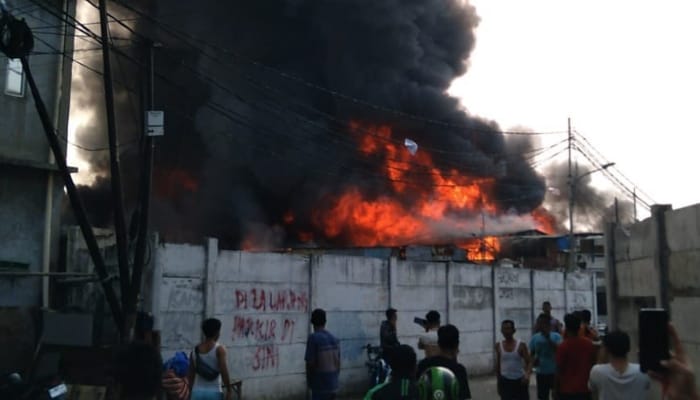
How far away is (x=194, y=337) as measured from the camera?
393 inches

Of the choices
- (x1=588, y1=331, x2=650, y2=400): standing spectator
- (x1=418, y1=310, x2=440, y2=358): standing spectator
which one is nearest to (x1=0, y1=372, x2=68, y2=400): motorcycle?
(x1=418, y1=310, x2=440, y2=358): standing spectator

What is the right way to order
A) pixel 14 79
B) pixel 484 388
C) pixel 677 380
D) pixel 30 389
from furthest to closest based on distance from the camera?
pixel 484 388 < pixel 14 79 < pixel 30 389 < pixel 677 380

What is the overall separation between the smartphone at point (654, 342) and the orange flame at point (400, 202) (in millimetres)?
28331

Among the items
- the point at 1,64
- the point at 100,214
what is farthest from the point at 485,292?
the point at 100,214

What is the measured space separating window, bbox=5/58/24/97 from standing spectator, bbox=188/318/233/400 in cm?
908

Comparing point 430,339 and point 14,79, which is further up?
point 14,79

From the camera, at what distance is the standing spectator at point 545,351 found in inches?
328

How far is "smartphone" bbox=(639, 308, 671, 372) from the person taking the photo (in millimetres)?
3557

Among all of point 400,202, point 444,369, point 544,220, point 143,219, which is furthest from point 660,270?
point 544,220

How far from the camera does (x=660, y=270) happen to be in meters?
7.17

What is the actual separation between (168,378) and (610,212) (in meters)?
44.9

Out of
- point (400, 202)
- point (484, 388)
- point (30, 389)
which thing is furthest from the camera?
point (400, 202)

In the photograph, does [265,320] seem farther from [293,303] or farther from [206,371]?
[206,371]

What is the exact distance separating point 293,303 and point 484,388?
462 centimetres
